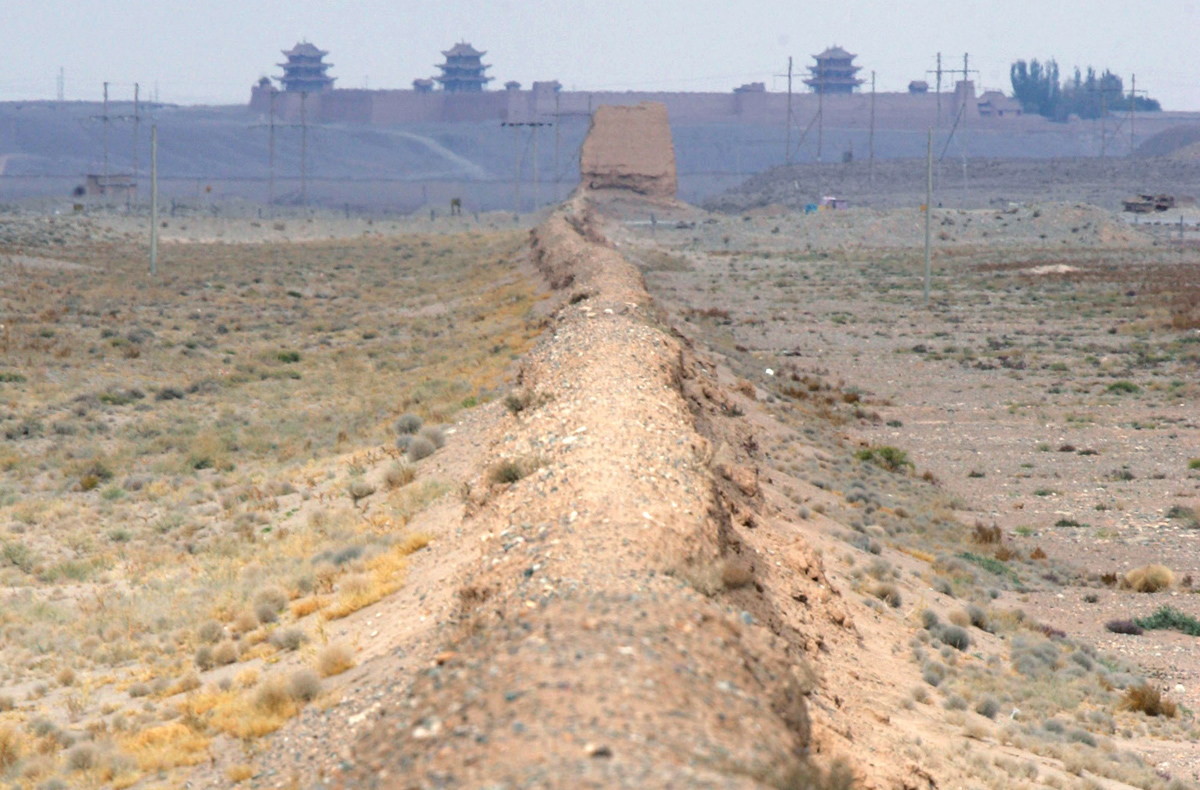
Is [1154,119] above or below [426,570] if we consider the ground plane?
above

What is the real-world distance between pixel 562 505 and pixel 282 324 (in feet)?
98.9

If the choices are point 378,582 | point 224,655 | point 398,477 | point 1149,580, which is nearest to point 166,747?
point 224,655

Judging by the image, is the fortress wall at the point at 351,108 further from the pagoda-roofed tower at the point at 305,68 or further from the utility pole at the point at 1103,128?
the utility pole at the point at 1103,128

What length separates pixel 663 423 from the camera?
1193 cm

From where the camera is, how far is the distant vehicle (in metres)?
92.1

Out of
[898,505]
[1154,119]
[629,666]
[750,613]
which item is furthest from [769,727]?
[1154,119]

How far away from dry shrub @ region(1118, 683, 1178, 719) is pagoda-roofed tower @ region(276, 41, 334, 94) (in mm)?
179955

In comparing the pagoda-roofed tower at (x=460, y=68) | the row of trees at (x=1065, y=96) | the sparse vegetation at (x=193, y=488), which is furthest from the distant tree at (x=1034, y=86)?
the sparse vegetation at (x=193, y=488)

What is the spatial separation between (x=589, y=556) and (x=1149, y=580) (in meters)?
9.51

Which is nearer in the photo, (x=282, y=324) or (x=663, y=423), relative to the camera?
(x=663, y=423)

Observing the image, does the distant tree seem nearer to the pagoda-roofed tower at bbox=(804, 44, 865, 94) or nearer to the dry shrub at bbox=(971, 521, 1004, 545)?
the pagoda-roofed tower at bbox=(804, 44, 865, 94)

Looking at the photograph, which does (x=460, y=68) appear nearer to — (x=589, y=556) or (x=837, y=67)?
(x=837, y=67)

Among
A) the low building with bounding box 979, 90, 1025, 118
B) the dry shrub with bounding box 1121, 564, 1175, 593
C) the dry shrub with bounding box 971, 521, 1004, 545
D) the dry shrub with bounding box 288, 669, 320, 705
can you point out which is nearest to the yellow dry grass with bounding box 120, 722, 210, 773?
the dry shrub with bounding box 288, 669, 320, 705

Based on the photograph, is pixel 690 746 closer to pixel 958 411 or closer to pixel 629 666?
pixel 629 666
